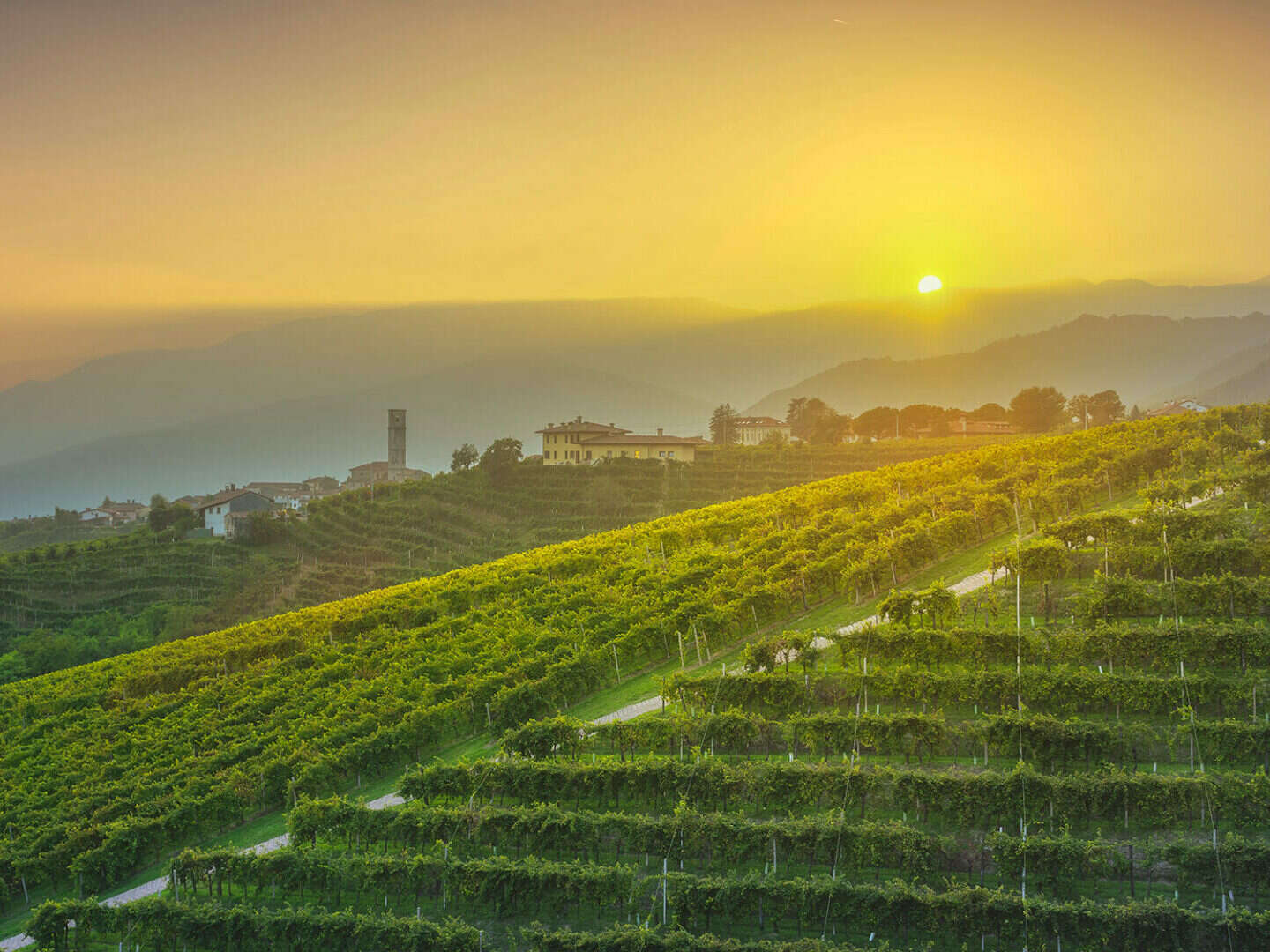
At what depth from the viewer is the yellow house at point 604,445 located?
9769 centimetres

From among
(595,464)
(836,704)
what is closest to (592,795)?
(836,704)

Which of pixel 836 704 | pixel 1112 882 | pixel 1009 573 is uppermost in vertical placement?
pixel 1009 573

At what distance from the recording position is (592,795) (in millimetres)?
20922

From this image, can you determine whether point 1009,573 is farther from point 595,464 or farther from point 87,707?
point 595,464

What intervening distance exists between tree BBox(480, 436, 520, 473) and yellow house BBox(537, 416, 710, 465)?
502 cm

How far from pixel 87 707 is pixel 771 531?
27.0m

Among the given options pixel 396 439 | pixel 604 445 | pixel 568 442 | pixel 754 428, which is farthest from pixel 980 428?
pixel 396 439

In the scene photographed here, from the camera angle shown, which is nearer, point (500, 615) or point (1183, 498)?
point (1183, 498)

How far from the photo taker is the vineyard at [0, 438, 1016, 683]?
70000 millimetres

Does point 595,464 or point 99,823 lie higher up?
point 595,464

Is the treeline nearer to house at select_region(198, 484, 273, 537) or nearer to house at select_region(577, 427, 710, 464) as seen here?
house at select_region(577, 427, 710, 464)

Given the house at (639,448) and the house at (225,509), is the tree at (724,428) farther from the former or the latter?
the house at (225,509)

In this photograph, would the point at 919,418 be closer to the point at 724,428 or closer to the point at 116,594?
the point at 724,428

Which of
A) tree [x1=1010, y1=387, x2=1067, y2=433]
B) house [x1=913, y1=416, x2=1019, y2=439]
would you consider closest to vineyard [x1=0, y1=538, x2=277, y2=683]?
house [x1=913, y1=416, x2=1019, y2=439]
